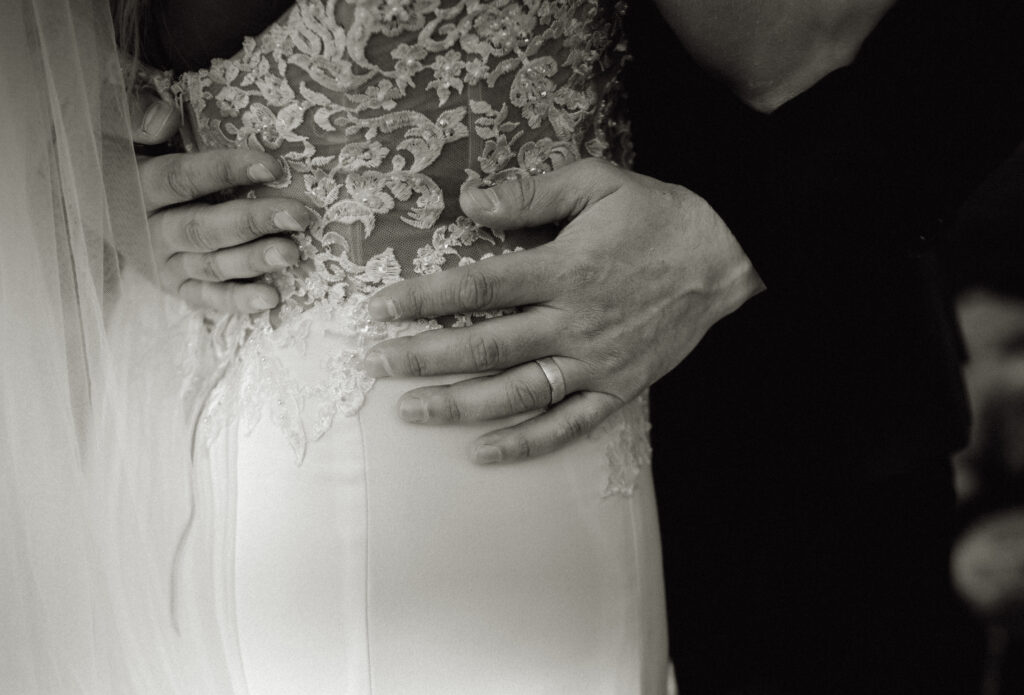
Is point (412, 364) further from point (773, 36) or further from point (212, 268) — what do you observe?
point (773, 36)

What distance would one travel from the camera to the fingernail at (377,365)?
0.70 metres

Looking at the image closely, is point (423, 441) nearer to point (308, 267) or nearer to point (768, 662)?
point (308, 267)

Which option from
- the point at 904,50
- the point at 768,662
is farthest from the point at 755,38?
the point at 768,662

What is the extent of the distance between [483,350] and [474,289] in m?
0.05

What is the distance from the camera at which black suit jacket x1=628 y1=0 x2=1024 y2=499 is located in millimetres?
805

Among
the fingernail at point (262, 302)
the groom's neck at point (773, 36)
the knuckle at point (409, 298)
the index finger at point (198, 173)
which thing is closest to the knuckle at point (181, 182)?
the index finger at point (198, 173)

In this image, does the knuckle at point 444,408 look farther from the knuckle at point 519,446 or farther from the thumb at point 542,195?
the thumb at point 542,195

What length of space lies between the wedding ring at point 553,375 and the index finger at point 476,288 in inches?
2.2

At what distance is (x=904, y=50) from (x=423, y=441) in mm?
563

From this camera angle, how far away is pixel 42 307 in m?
0.67

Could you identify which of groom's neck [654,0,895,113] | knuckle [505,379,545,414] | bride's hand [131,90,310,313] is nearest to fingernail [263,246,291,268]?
bride's hand [131,90,310,313]

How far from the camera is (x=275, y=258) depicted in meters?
0.73

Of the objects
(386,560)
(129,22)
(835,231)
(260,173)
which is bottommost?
(386,560)

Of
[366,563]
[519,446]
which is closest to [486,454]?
[519,446]
